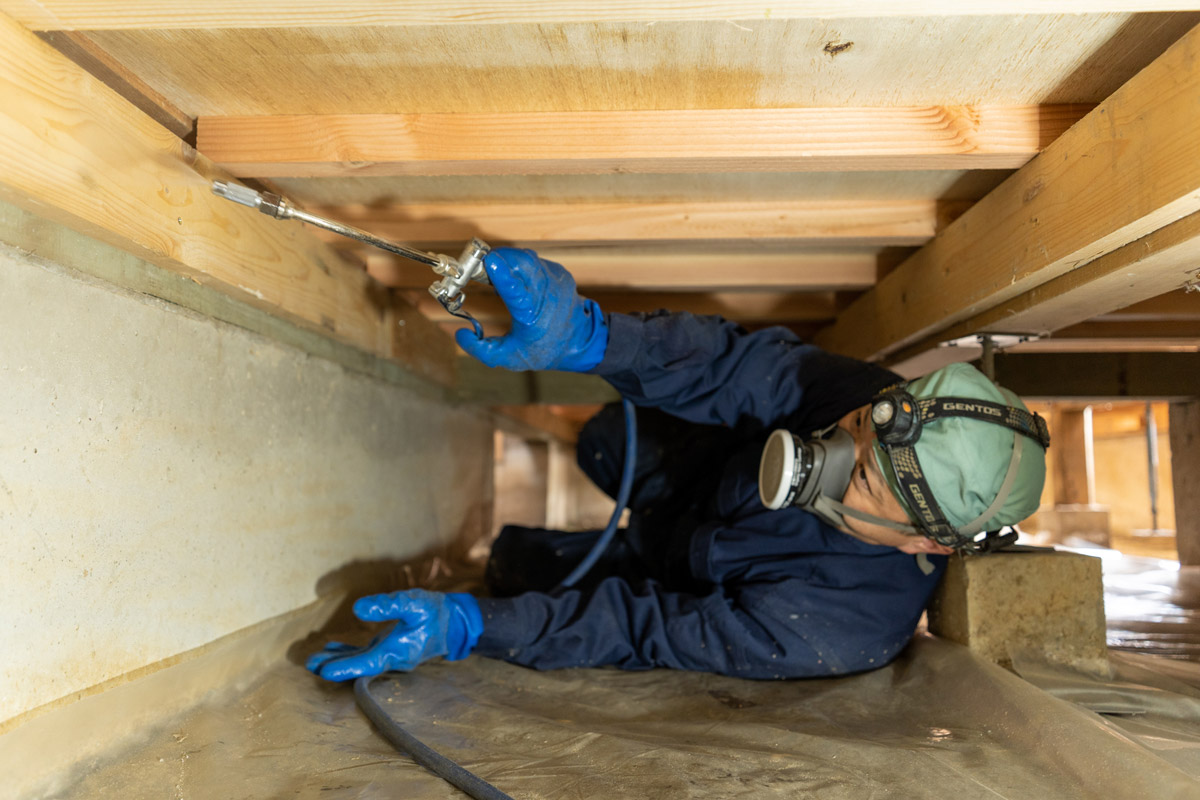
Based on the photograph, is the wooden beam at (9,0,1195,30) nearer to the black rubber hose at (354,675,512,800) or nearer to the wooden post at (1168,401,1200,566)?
the black rubber hose at (354,675,512,800)

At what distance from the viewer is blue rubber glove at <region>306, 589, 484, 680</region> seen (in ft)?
4.41

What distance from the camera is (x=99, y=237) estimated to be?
102 cm

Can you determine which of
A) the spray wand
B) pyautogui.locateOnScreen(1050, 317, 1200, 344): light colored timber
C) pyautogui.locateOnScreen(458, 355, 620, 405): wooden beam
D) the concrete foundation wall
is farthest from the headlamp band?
pyautogui.locateOnScreen(458, 355, 620, 405): wooden beam

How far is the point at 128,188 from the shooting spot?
1.03 meters

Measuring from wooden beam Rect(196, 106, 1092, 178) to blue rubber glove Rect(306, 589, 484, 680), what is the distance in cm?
79

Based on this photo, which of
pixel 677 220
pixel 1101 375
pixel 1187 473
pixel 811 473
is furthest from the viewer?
pixel 1187 473

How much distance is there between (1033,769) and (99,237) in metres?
1.44

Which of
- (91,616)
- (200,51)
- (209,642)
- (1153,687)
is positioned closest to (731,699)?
(1153,687)

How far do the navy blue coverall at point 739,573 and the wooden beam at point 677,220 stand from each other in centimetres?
19

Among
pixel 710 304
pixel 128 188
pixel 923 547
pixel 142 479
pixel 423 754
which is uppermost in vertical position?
pixel 710 304

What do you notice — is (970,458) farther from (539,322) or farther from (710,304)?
(710,304)

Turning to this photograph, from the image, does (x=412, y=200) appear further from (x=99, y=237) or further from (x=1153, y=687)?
(x=1153, y=687)

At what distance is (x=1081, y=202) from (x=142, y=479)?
4.68 ft

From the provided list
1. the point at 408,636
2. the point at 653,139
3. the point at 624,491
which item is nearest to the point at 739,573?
the point at 624,491
